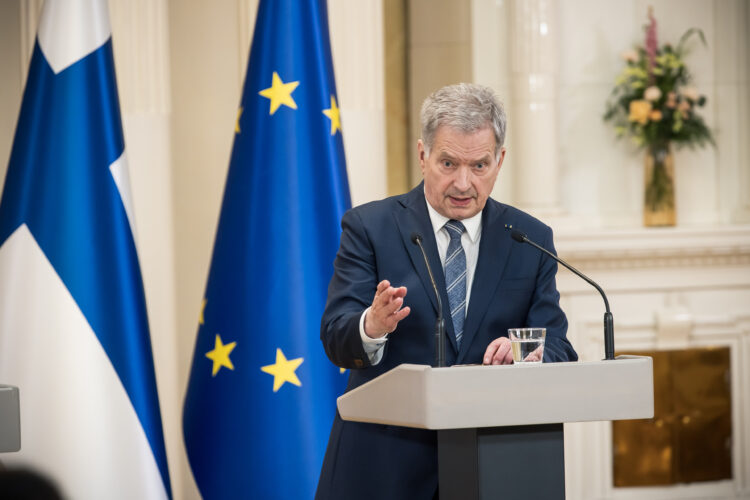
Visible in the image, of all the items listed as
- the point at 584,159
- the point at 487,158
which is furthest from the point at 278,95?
the point at 584,159

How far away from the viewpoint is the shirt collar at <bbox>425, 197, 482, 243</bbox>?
2096 mm

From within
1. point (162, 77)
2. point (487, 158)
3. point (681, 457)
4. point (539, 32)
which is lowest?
point (681, 457)

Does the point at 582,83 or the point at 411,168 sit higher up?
the point at 582,83

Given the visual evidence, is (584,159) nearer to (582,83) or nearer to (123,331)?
(582,83)

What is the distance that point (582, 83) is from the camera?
5.27 m

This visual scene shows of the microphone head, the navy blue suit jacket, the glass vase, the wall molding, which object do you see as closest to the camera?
the microphone head

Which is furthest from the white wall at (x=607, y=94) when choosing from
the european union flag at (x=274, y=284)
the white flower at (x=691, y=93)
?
the european union flag at (x=274, y=284)

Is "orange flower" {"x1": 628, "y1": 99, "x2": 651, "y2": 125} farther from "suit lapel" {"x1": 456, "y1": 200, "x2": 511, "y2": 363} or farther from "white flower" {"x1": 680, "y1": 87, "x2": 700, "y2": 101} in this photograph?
"suit lapel" {"x1": 456, "y1": 200, "x2": 511, "y2": 363}

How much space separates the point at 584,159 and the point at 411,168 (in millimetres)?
929

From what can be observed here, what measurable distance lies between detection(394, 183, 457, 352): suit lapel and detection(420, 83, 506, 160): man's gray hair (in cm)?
15

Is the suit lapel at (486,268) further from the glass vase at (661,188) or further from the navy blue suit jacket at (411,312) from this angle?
the glass vase at (661,188)

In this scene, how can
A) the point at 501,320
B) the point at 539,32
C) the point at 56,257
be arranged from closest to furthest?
the point at 501,320 → the point at 56,257 → the point at 539,32

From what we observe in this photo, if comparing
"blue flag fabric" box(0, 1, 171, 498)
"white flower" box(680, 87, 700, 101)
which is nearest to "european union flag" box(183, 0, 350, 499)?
"blue flag fabric" box(0, 1, 171, 498)

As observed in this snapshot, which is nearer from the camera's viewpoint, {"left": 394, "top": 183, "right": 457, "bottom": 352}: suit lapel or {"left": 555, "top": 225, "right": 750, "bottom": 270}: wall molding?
{"left": 394, "top": 183, "right": 457, "bottom": 352}: suit lapel
